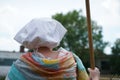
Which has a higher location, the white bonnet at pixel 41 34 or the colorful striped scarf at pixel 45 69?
the white bonnet at pixel 41 34

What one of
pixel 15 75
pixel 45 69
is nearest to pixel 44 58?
pixel 45 69

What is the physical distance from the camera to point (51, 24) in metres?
4.00

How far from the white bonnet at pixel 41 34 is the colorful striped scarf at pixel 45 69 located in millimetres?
112

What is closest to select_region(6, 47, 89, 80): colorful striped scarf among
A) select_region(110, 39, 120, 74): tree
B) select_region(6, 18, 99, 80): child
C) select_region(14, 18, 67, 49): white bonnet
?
select_region(6, 18, 99, 80): child

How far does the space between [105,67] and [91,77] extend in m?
88.4

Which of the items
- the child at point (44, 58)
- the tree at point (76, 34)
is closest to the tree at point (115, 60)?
the tree at point (76, 34)

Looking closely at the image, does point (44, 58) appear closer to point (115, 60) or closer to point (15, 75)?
point (15, 75)

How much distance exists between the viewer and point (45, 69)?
12.8 ft

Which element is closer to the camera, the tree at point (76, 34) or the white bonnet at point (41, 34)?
the white bonnet at point (41, 34)

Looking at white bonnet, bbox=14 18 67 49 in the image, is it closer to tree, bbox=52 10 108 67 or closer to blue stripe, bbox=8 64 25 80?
blue stripe, bbox=8 64 25 80

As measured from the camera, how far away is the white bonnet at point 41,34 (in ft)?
13.0

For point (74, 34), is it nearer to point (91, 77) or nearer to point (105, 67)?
point (105, 67)

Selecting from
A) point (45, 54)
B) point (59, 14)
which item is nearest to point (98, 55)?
point (59, 14)

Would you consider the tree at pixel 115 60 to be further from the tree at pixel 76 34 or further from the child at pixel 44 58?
the child at pixel 44 58
